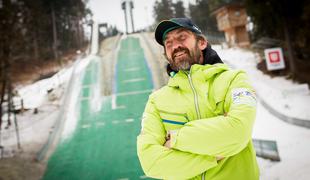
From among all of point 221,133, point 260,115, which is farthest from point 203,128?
point 260,115

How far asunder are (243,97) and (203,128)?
42 centimetres

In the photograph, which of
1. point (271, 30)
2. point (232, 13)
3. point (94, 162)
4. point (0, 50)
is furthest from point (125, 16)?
point (94, 162)

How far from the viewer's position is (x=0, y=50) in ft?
43.1

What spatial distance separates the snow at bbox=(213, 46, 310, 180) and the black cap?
12.9 feet

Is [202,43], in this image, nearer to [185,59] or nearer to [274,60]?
[185,59]

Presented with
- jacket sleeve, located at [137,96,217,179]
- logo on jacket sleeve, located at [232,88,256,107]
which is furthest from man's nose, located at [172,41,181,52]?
jacket sleeve, located at [137,96,217,179]

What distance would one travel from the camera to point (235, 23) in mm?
33781

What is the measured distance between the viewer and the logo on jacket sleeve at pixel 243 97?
2035 millimetres

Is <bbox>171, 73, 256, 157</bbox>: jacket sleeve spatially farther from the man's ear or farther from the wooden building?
the wooden building

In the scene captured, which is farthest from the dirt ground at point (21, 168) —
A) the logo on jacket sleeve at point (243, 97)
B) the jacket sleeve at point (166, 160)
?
the logo on jacket sleeve at point (243, 97)

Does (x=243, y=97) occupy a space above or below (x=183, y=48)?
below

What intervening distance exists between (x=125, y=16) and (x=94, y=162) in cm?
5254

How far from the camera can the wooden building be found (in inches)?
1321

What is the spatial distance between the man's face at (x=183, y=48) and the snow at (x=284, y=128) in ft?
12.4
